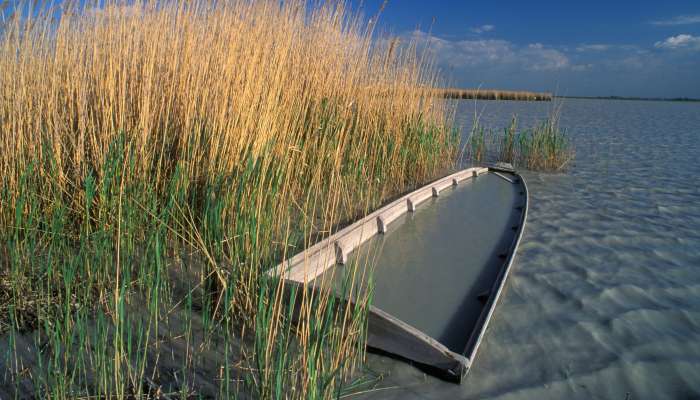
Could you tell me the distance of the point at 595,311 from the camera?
241cm

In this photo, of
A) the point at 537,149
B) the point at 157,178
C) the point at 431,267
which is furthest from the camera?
the point at 537,149

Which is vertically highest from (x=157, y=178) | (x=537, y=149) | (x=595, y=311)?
(x=537, y=149)

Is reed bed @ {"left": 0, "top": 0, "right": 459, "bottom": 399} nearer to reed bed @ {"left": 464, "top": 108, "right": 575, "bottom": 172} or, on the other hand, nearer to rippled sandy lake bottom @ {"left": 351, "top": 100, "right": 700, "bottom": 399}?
rippled sandy lake bottom @ {"left": 351, "top": 100, "right": 700, "bottom": 399}

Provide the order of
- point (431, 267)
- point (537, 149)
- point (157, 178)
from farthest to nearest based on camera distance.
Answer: point (537, 149) → point (431, 267) → point (157, 178)

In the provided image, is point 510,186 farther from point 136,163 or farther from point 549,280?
point 136,163

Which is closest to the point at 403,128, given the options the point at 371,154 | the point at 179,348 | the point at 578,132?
the point at 371,154

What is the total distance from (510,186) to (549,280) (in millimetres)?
2551

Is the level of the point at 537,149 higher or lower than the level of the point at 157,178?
higher

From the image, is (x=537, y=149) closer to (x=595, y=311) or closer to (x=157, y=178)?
(x=595, y=311)

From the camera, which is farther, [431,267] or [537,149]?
[537,149]

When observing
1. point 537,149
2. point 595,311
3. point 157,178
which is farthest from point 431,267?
point 537,149

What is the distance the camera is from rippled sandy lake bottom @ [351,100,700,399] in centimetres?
179

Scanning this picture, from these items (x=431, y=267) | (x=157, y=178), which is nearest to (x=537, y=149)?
(x=431, y=267)

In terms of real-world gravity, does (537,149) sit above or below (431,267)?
above
